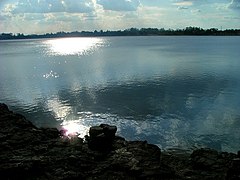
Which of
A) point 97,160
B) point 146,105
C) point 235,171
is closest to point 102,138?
point 97,160

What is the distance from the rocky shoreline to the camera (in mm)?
25359

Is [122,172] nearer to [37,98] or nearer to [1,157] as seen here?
[1,157]

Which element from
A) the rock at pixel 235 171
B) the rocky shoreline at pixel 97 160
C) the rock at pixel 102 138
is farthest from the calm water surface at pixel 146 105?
the rock at pixel 235 171

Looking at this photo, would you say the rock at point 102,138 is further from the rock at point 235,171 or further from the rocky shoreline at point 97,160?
the rock at point 235,171

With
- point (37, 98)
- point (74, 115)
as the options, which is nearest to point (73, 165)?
point (74, 115)

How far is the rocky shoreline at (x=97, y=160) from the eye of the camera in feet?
83.2

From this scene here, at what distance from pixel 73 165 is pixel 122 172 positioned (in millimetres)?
4809

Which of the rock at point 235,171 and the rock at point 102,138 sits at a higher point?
the rock at point 235,171

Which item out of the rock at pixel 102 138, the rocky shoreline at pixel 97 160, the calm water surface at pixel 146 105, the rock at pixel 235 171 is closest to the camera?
the rock at pixel 235 171

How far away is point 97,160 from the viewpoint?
2991 centimetres

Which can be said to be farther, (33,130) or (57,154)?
(33,130)

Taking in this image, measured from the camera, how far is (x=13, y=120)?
141 feet

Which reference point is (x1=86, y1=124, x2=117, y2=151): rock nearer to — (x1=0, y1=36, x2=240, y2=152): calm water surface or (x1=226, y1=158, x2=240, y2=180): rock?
(x1=0, y1=36, x2=240, y2=152): calm water surface

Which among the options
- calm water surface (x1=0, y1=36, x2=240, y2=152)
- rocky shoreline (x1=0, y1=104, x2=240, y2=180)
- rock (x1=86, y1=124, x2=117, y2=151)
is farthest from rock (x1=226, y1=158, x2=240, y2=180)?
calm water surface (x1=0, y1=36, x2=240, y2=152)
